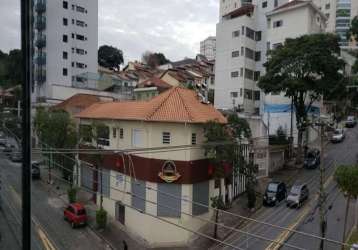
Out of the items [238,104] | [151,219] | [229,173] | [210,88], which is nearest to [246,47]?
[238,104]

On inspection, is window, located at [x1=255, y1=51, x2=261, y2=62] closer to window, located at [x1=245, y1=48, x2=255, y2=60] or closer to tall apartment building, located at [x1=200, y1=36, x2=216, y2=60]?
window, located at [x1=245, y1=48, x2=255, y2=60]

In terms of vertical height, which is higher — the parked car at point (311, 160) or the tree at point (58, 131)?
the tree at point (58, 131)

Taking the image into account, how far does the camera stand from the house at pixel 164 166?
2300 centimetres

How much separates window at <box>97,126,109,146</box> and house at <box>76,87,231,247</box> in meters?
1.30

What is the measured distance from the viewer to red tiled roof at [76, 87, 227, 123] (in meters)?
23.4

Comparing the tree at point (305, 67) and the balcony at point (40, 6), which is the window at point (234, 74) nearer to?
the tree at point (305, 67)

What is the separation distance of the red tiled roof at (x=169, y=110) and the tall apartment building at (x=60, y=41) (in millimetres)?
31130

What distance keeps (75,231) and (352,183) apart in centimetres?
1881

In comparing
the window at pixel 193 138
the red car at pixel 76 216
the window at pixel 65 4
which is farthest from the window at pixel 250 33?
the red car at pixel 76 216

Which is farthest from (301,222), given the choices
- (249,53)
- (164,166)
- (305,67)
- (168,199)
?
(249,53)

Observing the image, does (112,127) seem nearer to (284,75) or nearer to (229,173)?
(229,173)

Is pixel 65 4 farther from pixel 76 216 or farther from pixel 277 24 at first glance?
pixel 76 216

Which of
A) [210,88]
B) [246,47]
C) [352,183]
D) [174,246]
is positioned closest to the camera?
[352,183]

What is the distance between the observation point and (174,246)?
22750 mm
